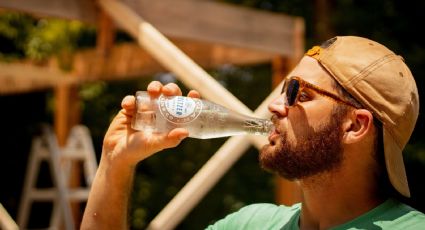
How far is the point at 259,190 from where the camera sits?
9859mm

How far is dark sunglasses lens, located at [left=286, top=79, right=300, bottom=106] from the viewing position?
2.01 m

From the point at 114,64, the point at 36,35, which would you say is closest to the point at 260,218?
the point at 114,64

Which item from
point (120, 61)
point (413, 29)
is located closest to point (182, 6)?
point (120, 61)

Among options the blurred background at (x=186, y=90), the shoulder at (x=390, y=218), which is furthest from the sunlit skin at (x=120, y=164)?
the blurred background at (x=186, y=90)

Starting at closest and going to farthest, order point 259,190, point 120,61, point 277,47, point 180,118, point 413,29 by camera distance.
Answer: point 180,118 → point 277,47 → point 120,61 → point 413,29 → point 259,190

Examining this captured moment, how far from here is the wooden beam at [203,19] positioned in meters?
4.09

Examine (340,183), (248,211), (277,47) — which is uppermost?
(340,183)

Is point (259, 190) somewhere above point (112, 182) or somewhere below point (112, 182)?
below

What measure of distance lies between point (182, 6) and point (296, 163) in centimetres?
254

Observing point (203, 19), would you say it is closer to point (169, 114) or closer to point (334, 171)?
point (169, 114)

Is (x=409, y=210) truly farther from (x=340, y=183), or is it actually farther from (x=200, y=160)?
(x=200, y=160)

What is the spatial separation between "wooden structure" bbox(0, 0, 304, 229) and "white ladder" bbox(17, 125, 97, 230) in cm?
53

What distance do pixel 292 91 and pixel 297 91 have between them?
1 centimetres

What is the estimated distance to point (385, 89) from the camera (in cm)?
194
